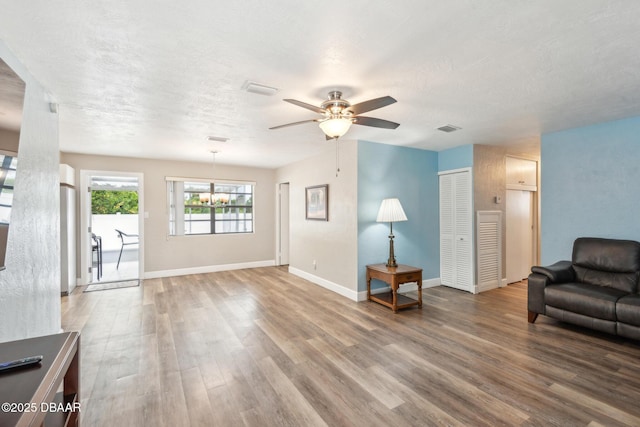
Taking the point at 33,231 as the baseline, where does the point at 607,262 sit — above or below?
below

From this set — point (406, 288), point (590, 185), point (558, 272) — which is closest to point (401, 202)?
point (406, 288)

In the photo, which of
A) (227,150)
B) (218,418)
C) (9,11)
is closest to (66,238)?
(227,150)

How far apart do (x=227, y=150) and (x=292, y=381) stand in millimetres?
3949

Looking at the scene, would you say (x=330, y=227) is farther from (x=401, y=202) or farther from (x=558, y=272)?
(x=558, y=272)

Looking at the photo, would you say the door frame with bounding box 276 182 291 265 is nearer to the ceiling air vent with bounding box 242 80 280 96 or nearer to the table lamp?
the table lamp

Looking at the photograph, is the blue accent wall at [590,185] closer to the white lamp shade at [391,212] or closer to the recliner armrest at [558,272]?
the recliner armrest at [558,272]

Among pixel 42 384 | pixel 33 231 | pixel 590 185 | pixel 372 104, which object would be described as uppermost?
pixel 372 104

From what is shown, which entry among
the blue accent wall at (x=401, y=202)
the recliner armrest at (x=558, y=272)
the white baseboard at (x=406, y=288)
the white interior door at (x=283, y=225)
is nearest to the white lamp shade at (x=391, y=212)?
the blue accent wall at (x=401, y=202)

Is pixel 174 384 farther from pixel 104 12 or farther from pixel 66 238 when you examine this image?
pixel 66 238

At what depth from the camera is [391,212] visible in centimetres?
434

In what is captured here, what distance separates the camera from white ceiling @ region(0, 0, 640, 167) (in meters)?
1.61

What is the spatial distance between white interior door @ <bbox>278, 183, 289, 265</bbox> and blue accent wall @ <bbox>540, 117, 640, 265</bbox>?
16.8 ft

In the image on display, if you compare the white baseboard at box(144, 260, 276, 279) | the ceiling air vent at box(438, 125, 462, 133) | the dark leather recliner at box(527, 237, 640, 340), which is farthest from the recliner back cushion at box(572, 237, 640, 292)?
the white baseboard at box(144, 260, 276, 279)

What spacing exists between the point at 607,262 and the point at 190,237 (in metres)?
6.84
